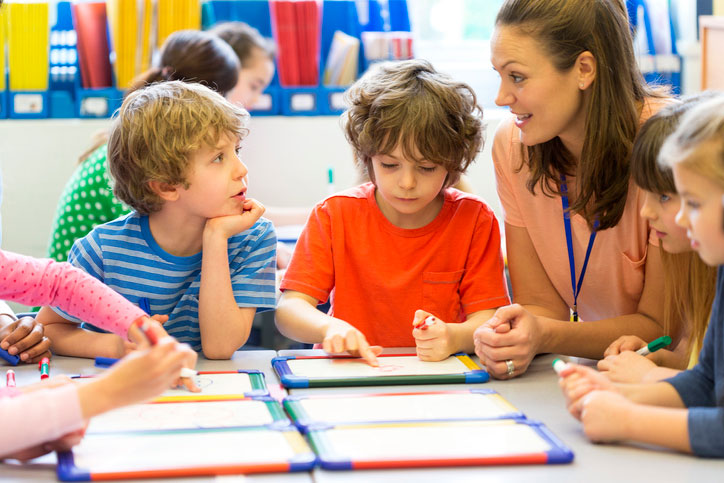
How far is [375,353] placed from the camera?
1.35 meters

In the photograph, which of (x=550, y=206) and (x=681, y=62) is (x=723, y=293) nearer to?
(x=550, y=206)

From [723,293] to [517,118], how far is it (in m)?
0.56

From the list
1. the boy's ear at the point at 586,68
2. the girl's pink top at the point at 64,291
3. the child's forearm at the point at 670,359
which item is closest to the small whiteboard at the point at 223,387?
the girl's pink top at the point at 64,291

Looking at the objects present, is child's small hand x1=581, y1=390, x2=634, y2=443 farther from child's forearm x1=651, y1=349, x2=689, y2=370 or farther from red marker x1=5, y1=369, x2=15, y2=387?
red marker x1=5, y1=369, x2=15, y2=387

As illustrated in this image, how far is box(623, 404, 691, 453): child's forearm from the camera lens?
937 mm

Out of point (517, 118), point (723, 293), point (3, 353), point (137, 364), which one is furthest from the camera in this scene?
point (517, 118)

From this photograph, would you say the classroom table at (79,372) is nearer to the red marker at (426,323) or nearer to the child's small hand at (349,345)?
the child's small hand at (349,345)

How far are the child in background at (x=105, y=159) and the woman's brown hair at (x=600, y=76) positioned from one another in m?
1.01

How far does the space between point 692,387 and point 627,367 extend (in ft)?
0.47

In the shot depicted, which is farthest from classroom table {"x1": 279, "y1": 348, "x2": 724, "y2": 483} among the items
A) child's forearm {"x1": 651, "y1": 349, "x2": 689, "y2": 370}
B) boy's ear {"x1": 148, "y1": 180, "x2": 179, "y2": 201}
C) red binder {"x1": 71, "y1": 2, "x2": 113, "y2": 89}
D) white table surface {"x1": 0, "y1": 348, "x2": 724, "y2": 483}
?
red binder {"x1": 71, "y1": 2, "x2": 113, "y2": 89}

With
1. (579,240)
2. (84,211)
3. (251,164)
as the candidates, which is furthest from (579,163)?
(251,164)

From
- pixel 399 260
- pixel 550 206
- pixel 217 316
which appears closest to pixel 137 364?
pixel 217 316

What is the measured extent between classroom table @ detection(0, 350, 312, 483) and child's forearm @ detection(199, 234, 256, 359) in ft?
0.09

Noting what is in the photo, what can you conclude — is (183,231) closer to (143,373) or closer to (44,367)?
(44,367)
